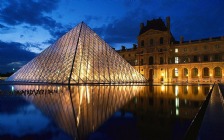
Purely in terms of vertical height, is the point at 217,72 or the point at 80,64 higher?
the point at 80,64

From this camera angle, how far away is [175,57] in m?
47.7

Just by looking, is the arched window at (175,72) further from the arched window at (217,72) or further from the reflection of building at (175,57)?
the arched window at (217,72)

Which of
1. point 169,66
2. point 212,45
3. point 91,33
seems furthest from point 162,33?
point 91,33

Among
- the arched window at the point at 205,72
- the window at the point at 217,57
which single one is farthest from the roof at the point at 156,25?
the arched window at the point at 205,72

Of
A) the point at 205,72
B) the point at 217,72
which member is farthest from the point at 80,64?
the point at 217,72

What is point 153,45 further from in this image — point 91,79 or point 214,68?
point 91,79

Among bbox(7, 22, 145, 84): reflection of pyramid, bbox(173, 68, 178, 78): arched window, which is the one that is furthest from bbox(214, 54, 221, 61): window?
bbox(7, 22, 145, 84): reflection of pyramid

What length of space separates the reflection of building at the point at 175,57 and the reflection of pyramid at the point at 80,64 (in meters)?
16.4

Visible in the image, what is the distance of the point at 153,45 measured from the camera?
49.1m

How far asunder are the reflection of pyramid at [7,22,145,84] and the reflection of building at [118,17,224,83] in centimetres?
1637

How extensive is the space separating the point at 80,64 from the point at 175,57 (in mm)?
30302

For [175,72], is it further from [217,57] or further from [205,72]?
[217,57]

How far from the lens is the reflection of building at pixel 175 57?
4219cm

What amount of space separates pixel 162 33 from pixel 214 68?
14.6 meters
